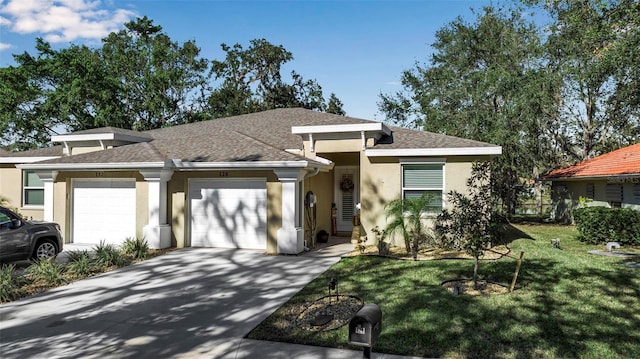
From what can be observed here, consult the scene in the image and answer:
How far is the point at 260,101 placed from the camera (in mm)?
35688

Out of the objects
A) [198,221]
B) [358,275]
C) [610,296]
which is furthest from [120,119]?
[610,296]

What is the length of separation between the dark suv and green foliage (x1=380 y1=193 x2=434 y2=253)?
888 centimetres

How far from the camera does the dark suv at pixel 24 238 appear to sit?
8773mm

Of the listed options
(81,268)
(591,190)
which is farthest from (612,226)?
(81,268)

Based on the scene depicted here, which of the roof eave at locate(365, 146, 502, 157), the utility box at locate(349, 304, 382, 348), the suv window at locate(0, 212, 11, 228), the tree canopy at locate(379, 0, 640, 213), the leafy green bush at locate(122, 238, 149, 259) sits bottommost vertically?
the leafy green bush at locate(122, 238, 149, 259)

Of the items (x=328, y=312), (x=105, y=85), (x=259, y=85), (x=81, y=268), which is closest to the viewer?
(x=328, y=312)

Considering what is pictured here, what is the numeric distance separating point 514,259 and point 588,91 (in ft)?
62.6

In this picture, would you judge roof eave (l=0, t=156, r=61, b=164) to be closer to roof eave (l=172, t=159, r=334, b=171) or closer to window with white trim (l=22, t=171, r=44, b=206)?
window with white trim (l=22, t=171, r=44, b=206)

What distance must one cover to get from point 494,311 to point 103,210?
12.2m

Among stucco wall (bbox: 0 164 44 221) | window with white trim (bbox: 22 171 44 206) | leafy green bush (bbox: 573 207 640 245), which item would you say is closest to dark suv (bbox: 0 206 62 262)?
window with white trim (bbox: 22 171 44 206)

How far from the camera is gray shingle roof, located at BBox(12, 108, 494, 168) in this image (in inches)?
467

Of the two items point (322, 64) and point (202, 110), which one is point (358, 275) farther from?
point (202, 110)

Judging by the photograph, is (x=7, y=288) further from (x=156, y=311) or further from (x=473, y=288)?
(x=473, y=288)

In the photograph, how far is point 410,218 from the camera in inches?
441
